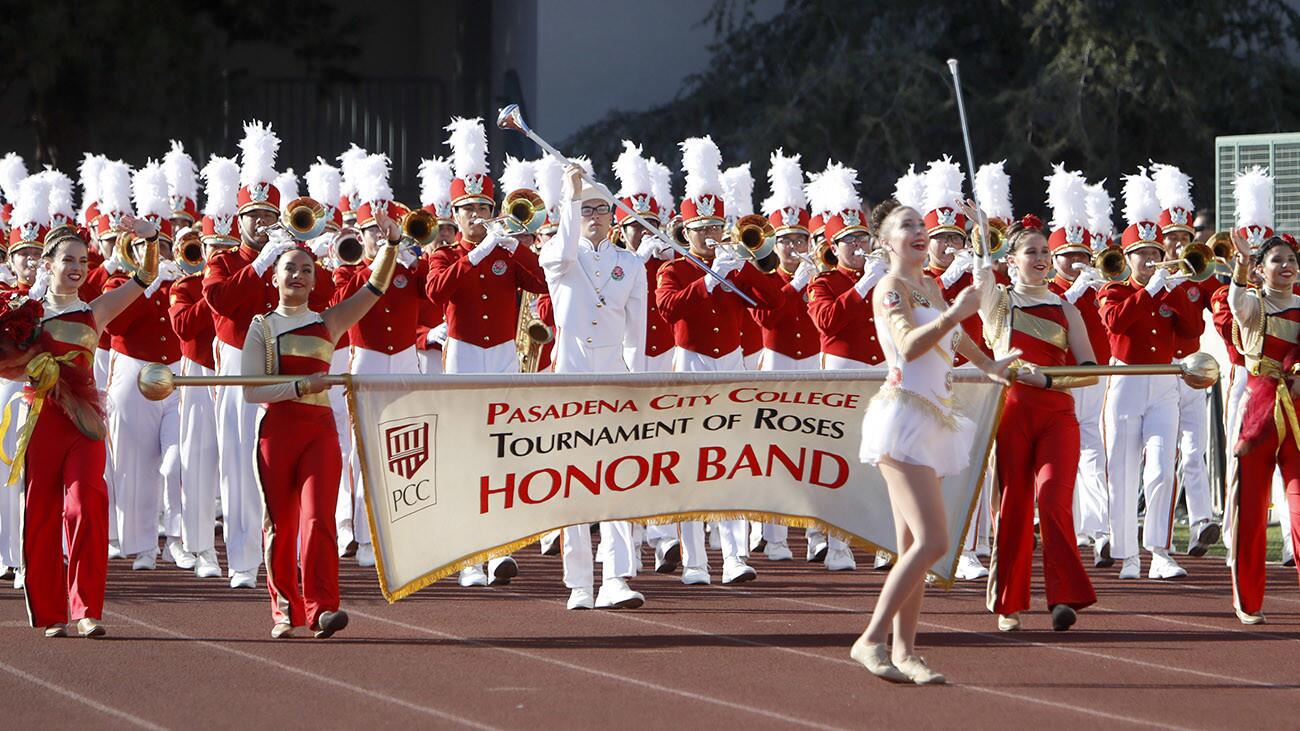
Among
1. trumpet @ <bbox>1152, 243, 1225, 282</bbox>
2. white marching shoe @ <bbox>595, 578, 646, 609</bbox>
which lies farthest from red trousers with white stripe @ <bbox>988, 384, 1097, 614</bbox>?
trumpet @ <bbox>1152, 243, 1225, 282</bbox>

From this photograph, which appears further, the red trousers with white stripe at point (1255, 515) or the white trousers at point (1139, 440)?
the white trousers at point (1139, 440)

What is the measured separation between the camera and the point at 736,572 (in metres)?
11.5

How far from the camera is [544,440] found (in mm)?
9773

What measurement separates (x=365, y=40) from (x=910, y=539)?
53.0 ft

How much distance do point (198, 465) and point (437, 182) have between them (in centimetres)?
216

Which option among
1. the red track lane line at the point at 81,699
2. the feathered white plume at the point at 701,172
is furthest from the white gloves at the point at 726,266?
the red track lane line at the point at 81,699

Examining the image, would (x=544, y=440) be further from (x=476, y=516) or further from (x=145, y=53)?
(x=145, y=53)

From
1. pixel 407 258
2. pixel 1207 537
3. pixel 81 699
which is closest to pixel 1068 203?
pixel 1207 537

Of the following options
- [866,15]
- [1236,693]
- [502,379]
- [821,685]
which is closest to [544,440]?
[502,379]

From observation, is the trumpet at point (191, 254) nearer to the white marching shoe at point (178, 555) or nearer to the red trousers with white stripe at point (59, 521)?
the white marching shoe at point (178, 555)

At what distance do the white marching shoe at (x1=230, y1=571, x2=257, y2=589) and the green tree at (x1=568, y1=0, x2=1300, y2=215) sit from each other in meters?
11.1

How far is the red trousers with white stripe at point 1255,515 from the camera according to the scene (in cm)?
969

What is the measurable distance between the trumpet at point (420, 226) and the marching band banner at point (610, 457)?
2.00 metres

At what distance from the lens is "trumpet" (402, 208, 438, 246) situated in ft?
37.3
